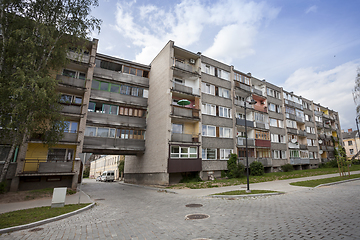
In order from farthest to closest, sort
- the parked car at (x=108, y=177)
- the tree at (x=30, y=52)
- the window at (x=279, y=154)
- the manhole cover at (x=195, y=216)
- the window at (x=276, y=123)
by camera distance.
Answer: the parked car at (x=108, y=177)
the window at (x=276, y=123)
the window at (x=279, y=154)
the tree at (x=30, y=52)
the manhole cover at (x=195, y=216)

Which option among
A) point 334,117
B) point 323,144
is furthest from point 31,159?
point 334,117

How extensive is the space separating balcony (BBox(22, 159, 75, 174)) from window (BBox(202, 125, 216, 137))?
15.3 metres

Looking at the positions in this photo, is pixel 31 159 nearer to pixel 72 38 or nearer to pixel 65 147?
pixel 65 147

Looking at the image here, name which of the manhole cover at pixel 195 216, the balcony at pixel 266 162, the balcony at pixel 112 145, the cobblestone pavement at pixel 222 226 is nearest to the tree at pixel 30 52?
the cobblestone pavement at pixel 222 226

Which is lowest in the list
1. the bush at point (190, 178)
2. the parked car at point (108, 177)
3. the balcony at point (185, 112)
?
the parked car at point (108, 177)

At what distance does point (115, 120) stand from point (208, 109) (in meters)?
12.0

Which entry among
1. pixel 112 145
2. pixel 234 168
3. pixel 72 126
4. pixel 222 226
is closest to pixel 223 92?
pixel 234 168

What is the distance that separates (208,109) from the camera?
27.0m

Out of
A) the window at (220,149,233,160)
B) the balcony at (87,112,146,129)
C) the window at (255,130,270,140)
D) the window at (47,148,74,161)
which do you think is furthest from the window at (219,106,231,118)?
the window at (47,148,74,161)

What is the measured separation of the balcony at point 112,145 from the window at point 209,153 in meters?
7.88

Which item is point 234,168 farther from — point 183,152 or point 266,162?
point 266,162

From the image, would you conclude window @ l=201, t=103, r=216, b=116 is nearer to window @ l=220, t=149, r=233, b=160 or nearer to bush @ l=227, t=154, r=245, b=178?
window @ l=220, t=149, r=233, b=160

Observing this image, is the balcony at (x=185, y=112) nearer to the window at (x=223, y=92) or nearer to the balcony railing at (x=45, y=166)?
the window at (x=223, y=92)

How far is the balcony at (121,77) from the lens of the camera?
24.7 m
